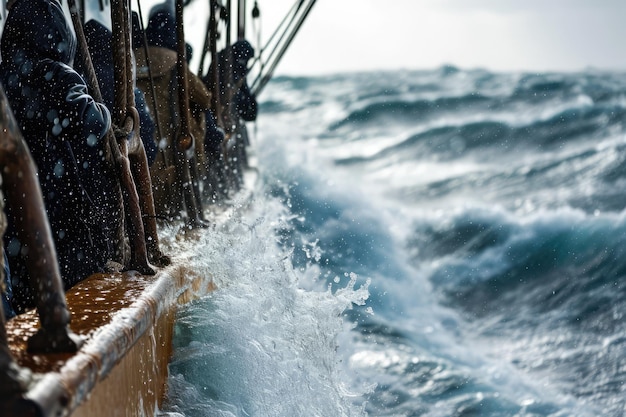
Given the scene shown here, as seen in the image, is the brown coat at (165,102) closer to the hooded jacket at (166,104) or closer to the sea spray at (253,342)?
the hooded jacket at (166,104)

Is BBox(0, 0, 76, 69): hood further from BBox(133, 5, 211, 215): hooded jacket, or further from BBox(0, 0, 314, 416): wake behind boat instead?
BBox(133, 5, 211, 215): hooded jacket

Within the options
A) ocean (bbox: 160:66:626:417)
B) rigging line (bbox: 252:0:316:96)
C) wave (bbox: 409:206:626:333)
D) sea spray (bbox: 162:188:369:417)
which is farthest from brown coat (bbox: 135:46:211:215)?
wave (bbox: 409:206:626:333)

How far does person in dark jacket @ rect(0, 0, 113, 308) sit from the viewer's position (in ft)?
8.97

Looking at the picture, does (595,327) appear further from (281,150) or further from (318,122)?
(318,122)

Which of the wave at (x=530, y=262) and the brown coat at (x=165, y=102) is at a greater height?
the brown coat at (x=165, y=102)

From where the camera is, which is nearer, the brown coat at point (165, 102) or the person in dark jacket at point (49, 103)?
the person in dark jacket at point (49, 103)

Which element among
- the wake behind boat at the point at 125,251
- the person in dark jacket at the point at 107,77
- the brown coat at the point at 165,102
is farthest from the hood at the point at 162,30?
the person in dark jacket at the point at 107,77

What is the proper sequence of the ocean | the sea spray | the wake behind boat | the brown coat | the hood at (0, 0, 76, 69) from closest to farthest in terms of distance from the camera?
1. the wake behind boat
2. the hood at (0, 0, 76, 69)
3. the sea spray
4. the ocean
5. the brown coat

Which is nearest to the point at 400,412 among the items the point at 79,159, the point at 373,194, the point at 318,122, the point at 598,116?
the point at 79,159

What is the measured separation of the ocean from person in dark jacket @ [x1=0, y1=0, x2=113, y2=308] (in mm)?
650

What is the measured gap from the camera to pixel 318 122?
2738 cm

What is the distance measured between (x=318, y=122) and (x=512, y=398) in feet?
72.3

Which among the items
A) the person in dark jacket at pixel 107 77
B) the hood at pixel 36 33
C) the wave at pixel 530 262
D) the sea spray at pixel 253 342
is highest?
the hood at pixel 36 33

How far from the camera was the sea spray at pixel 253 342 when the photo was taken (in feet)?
9.93
